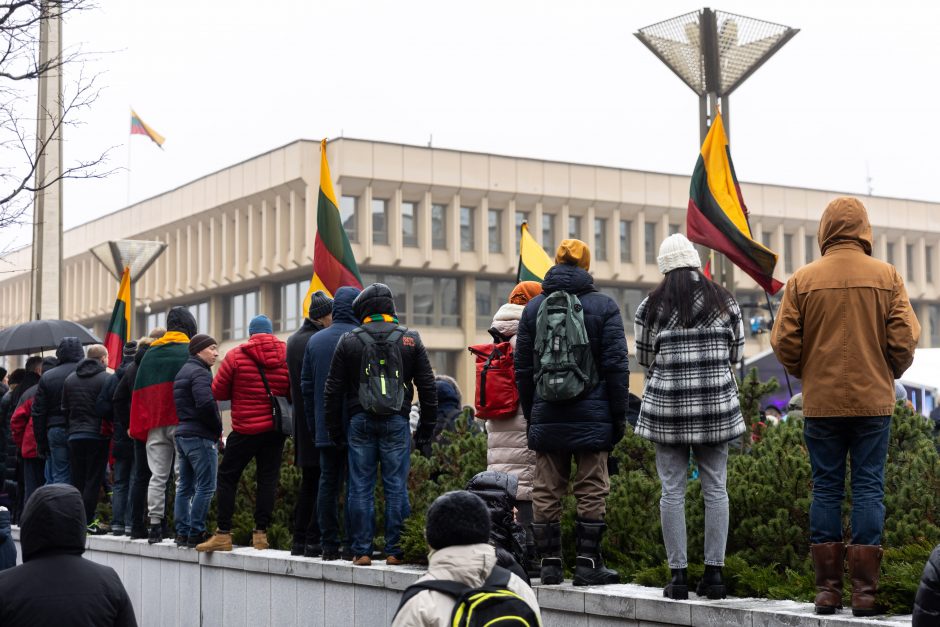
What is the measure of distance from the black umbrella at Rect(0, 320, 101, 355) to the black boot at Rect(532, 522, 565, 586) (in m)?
9.74

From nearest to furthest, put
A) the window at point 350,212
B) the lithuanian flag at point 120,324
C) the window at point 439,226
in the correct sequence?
the lithuanian flag at point 120,324
the window at point 350,212
the window at point 439,226

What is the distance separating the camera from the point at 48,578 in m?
4.66

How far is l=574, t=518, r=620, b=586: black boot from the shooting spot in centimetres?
770

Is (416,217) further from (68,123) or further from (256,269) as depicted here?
(68,123)

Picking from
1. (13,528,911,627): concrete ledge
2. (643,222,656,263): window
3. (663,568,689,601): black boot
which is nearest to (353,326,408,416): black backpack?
(13,528,911,627): concrete ledge

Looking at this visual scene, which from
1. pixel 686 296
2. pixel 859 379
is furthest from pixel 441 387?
pixel 859 379

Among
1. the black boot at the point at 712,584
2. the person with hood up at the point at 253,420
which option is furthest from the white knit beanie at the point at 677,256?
the person with hood up at the point at 253,420

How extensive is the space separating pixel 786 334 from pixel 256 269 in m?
51.9

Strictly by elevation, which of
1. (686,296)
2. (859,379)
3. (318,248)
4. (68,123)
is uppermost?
(68,123)

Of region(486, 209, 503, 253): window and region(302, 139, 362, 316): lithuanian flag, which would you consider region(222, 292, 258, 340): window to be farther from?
region(302, 139, 362, 316): lithuanian flag

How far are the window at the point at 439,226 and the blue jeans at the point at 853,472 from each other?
50695 mm

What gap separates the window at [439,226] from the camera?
57062 mm

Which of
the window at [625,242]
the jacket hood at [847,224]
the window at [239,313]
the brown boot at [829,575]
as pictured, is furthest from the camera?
the window at [625,242]

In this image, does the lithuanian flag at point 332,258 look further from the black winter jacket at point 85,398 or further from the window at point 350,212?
the window at point 350,212
